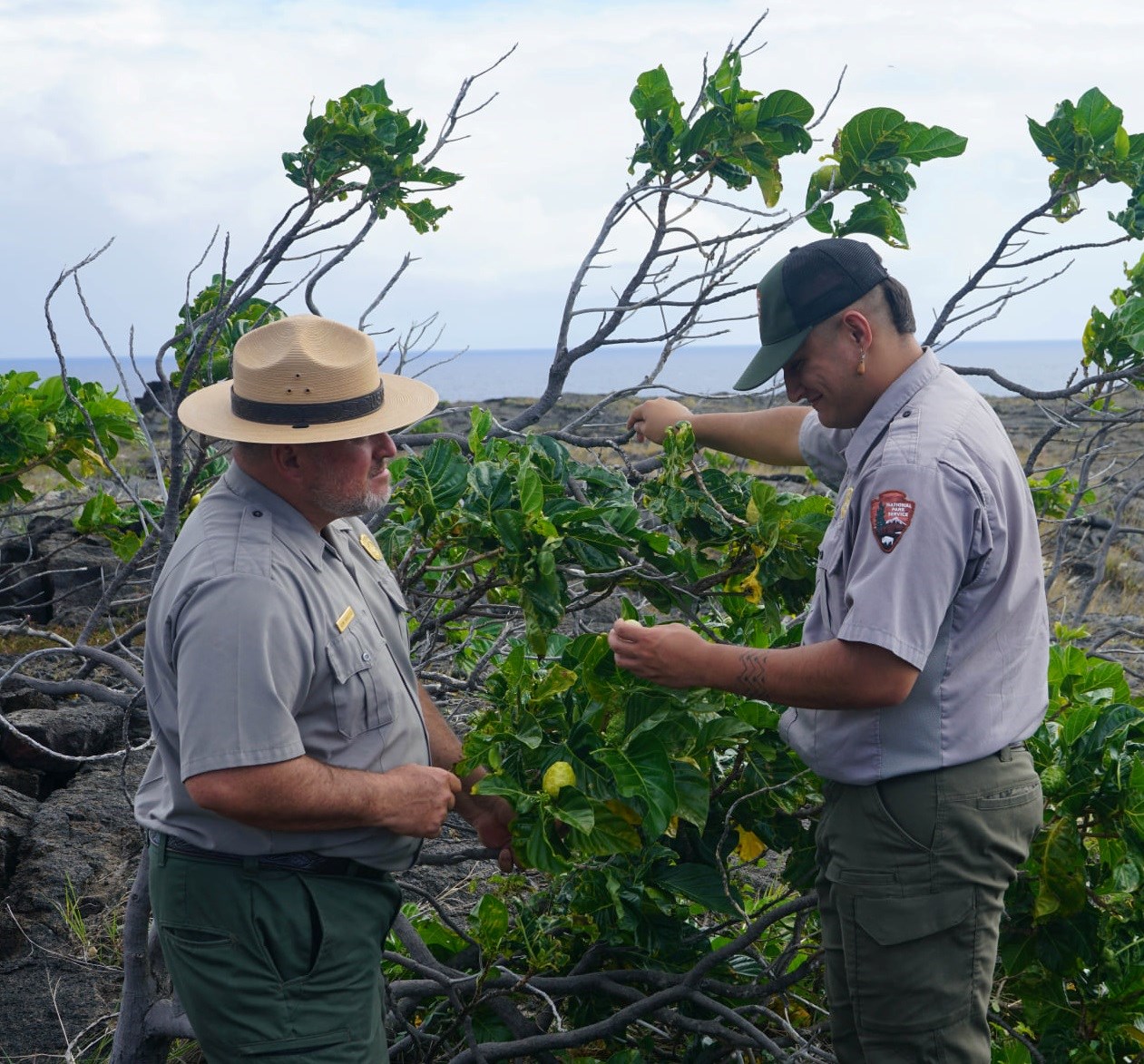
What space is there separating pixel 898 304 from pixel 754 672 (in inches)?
34.6

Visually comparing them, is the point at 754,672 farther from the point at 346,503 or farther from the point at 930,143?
the point at 930,143

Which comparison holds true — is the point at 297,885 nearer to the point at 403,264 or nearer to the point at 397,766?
the point at 397,766

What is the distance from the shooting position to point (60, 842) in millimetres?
4965

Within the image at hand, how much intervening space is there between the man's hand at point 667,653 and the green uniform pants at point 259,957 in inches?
31.3

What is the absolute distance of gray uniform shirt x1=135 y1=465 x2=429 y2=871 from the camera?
229 centimetres

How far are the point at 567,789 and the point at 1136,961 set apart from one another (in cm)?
155

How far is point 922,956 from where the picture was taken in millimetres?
2523

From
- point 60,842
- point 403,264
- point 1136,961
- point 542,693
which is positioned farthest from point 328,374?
point 60,842

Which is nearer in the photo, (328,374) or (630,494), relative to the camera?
(328,374)

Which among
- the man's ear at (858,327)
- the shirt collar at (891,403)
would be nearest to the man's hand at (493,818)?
the shirt collar at (891,403)

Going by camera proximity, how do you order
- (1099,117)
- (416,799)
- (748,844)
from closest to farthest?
(416,799) < (748,844) < (1099,117)

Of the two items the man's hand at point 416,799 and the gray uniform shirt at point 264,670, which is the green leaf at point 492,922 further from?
the man's hand at point 416,799

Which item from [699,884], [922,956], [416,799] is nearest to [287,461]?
[416,799]

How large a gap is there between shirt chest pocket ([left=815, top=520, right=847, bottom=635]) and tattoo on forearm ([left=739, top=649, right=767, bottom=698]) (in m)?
0.19
